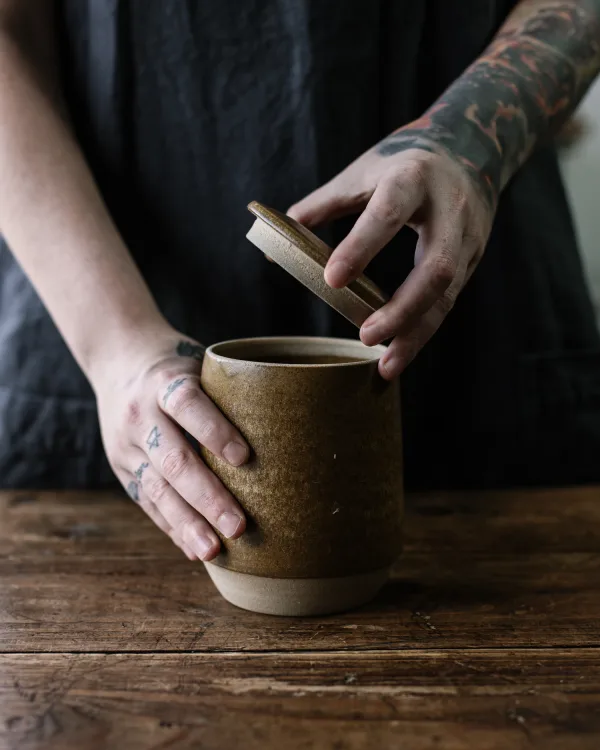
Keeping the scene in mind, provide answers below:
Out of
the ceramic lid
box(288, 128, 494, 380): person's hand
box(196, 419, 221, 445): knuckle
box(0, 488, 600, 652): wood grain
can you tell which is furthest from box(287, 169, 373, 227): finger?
box(0, 488, 600, 652): wood grain

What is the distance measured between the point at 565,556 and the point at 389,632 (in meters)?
0.24

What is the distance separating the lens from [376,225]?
0.63m

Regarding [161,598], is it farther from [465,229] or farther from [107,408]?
[465,229]

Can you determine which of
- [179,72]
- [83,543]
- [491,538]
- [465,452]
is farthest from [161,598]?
[179,72]

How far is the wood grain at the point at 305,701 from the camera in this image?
0.50 metres

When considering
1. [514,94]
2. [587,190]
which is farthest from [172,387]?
[587,190]

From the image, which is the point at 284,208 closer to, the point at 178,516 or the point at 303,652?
the point at 178,516

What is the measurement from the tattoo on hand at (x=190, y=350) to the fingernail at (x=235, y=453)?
0.50ft

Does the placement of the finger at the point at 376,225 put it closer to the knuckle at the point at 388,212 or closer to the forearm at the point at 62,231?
the knuckle at the point at 388,212

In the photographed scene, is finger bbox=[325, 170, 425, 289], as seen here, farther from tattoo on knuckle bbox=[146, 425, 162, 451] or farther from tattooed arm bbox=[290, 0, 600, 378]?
tattoo on knuckle bbox=[146, 425, 162, 451]

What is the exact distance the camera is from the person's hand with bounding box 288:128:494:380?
630 millimetres

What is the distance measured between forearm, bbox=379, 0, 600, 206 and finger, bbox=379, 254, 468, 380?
10cm

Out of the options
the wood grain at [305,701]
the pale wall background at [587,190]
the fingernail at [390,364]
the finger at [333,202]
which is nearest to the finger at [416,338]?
the fingernail at [390,364]

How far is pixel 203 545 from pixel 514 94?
533 millimetres
